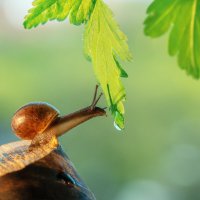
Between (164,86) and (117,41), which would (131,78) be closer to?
(164,86)

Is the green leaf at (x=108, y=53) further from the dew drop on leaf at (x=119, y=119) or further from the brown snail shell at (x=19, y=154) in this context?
the brown snail shell at (x=19, y=154)

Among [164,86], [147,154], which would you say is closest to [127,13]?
[164,86]

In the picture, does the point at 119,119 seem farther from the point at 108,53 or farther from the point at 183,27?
the point at 183,27

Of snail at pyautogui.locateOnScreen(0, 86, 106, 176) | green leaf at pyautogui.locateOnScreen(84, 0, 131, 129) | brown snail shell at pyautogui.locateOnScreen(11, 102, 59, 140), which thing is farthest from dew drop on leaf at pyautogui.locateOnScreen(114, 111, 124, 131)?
brown snail shell at pyautogui.locateOnScreen(11, 102, 59, 140)

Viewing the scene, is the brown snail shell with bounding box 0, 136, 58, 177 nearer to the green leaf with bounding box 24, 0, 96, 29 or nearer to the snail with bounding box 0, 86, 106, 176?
the snail with bounding box 0, 86, 106, 176

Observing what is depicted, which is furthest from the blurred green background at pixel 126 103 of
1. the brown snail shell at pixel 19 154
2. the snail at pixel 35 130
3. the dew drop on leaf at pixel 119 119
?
the dew drop on leaf at pixel 119 119

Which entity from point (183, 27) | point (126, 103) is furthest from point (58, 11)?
point (126, 103)
